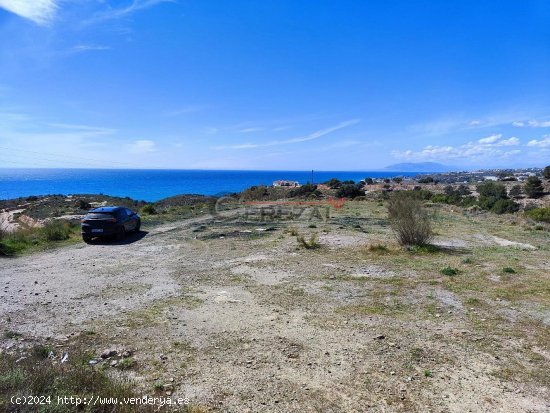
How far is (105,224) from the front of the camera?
1534 centimetres

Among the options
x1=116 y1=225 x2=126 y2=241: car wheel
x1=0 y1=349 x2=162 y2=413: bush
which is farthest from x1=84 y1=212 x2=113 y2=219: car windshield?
x1=0 y1=349 x2=162 y2=413: bush

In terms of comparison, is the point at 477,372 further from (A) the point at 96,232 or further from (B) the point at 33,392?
(A) the point at 96,232

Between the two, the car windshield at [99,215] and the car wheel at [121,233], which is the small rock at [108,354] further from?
the car windshield at [99,215]

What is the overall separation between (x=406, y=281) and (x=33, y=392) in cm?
815

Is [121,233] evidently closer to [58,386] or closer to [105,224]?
[105,224]

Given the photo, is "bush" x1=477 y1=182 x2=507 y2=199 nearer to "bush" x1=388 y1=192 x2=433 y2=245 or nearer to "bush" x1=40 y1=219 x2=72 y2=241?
"bush" x1=388 y1=192 x2=433 y2=245

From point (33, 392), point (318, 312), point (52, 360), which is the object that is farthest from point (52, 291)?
point (318, 312)

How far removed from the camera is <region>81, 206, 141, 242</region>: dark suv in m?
15.2

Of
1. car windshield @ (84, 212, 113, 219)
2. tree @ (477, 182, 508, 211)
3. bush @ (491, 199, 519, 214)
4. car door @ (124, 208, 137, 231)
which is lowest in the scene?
bush @ (491, 199, 519, 214)

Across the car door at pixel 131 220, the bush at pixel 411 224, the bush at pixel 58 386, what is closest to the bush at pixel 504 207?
the bush at pixel 411 224

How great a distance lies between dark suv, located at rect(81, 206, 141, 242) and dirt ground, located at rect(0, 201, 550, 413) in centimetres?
237

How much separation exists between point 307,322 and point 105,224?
12138mm

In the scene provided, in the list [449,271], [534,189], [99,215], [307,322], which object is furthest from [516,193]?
[307,322]

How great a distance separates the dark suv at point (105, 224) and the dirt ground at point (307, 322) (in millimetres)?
2365
